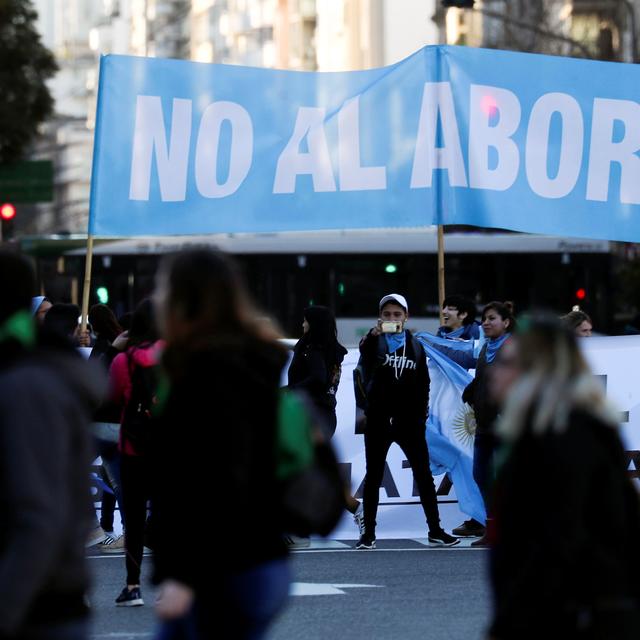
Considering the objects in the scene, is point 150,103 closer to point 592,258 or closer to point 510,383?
point 510,383

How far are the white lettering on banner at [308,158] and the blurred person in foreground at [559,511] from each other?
787 cm

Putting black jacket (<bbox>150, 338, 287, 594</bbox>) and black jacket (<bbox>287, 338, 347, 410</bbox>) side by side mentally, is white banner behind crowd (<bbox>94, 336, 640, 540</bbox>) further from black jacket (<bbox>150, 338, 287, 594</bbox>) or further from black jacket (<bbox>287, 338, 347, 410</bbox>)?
black jacket (<bbox>150, 338, 287, 594</bbox>)

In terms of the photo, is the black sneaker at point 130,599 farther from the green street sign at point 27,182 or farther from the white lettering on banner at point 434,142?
the green street sign at point 27,182

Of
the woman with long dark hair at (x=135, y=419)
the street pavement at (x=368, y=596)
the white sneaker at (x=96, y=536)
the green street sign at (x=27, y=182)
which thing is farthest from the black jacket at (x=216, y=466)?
the green street sign at (x=27, y=182)

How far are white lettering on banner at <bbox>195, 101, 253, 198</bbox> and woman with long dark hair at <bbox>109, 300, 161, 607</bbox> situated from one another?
12.3 ft

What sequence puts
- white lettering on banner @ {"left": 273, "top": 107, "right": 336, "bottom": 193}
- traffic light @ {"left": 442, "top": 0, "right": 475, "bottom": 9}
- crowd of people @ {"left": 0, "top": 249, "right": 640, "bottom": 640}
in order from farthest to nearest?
traffic light @ {"left": 442, "top": 0, "right": 475, "bottom": 9}
white lettering on banner @ {"left": 273, "top": 107, "right": 336, "bottom": 193}
crowd of people @ {"left": 0, "top": 249, "right": 640, "bottom": 640}

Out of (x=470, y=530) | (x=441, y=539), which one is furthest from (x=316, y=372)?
(x=470, y=530)

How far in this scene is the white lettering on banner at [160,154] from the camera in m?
11.6

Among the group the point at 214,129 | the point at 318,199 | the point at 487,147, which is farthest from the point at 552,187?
the point at 214,129

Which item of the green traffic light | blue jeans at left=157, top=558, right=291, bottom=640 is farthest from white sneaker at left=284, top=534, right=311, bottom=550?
the green traffic light

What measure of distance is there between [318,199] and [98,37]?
164m

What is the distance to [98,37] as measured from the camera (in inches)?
6767

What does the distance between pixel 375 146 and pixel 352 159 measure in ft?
0.62

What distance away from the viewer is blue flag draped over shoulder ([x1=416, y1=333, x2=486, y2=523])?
36.6ft
